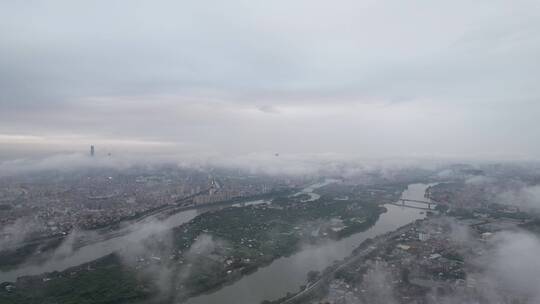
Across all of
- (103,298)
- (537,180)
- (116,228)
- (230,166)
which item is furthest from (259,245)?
(230,166)

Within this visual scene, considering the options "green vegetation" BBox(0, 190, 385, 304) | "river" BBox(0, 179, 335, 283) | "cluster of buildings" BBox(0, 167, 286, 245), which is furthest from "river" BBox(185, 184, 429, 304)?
"cluster of buildings" BBox(0, 167, 286, 245)

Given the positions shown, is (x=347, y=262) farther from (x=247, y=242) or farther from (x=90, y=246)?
(x=90, y=246)

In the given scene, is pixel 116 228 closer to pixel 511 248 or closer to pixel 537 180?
pixel 511 248

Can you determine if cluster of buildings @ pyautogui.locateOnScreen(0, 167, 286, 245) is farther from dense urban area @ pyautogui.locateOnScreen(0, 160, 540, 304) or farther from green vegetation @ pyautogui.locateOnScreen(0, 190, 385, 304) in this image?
green vegetation @ pyautogui.locateOnScreen(0, 190, 385, 304)

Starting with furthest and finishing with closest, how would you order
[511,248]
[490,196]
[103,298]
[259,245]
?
[490,196], [259,245], [511,248], [103,298]

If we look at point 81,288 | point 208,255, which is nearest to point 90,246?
point 81,288

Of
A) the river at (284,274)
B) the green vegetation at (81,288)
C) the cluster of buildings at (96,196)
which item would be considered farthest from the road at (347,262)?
the cluster of buildings at (96,196)
